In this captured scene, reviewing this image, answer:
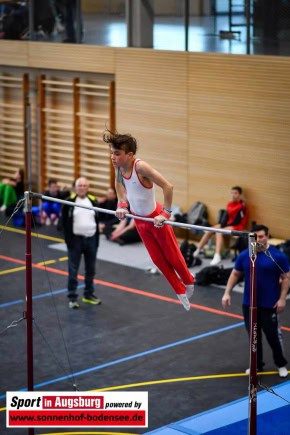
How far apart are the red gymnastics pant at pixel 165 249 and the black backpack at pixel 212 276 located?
20.0 feet

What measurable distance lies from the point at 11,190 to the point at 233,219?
250 inches

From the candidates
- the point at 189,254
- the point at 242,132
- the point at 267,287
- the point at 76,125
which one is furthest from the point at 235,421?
the point at 76,125

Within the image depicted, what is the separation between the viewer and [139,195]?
8398mm

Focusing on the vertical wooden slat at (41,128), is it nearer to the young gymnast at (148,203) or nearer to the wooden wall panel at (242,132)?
the wooden wall panel at (242,132)

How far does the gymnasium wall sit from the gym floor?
2348mm

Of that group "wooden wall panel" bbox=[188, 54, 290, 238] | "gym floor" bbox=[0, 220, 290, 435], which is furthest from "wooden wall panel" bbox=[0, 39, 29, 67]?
"gym floor" bbox=[0, 220, 290, 435]

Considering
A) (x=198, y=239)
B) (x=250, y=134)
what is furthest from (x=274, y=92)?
(x=198, y=239)

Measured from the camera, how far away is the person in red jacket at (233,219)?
1623 cm

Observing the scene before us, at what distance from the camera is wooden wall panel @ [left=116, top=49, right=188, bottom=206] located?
17375 mm

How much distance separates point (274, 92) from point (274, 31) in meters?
1.05

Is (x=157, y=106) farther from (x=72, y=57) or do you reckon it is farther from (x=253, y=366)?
(x=253, y=366)

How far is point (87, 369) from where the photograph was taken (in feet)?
37.8

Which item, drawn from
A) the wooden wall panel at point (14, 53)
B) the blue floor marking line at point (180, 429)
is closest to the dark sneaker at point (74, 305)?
the blue floor marking line at point (180, 429)

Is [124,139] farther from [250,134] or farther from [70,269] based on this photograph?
[250,134]
